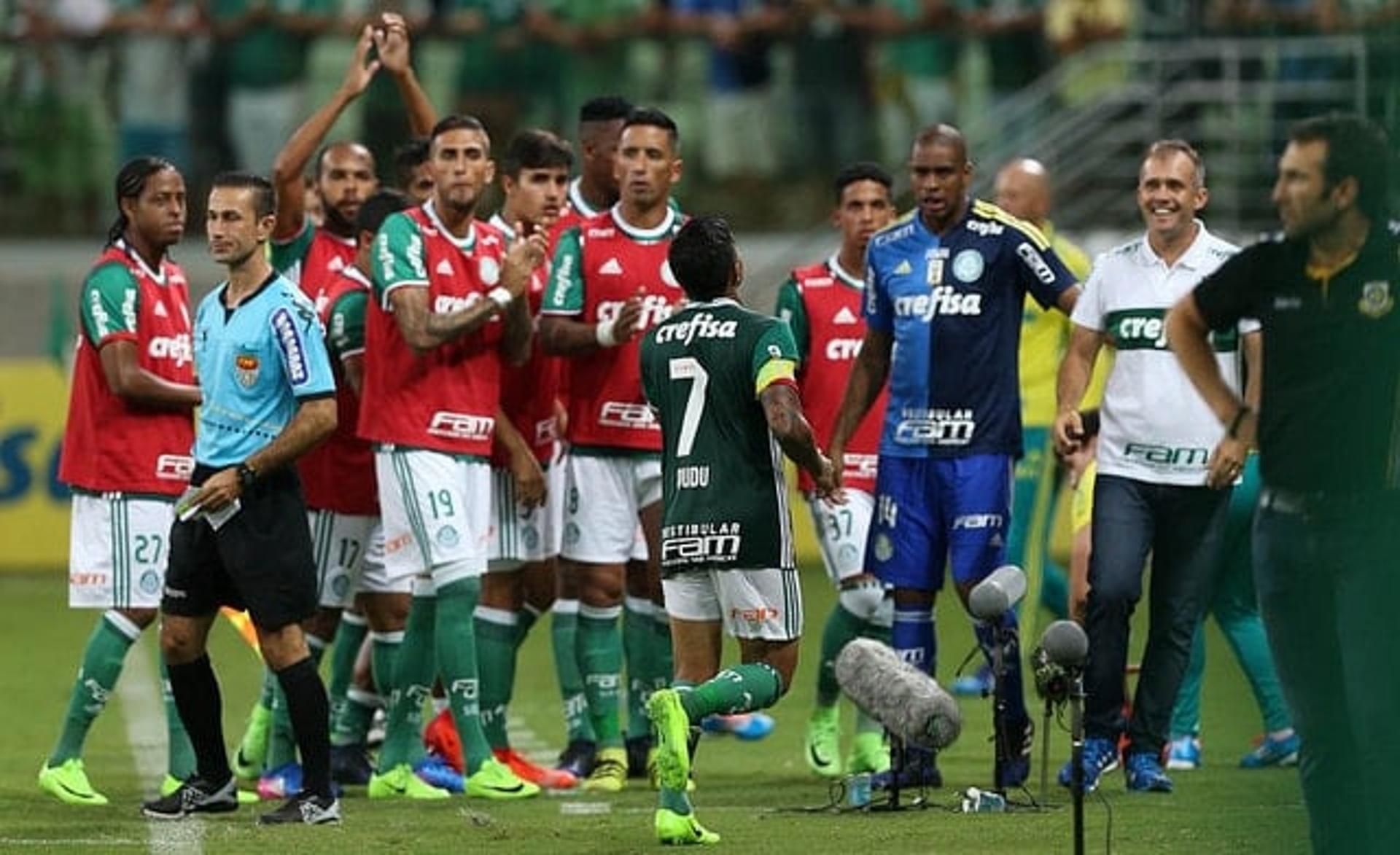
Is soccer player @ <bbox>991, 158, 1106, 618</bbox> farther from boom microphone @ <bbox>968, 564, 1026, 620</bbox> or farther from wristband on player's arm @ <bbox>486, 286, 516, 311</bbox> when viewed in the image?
boom microphone @ <bbox>968, 564, 1026, 620</bbox>

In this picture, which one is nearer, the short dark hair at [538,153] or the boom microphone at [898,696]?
the boom microphone at [898,696]

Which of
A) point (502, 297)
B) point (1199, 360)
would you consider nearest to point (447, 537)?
point (502, 297)

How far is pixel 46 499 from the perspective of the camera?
23609 millimetres

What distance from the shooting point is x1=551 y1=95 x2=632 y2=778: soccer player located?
43.4 feet

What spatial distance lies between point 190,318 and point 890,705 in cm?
364

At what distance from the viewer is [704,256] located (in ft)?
35.1

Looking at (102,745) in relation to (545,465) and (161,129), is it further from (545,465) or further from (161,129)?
(161,129)

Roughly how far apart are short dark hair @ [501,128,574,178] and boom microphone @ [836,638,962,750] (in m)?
3.13

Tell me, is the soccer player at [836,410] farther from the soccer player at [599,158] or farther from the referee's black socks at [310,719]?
the referee's black socks at [310,719]

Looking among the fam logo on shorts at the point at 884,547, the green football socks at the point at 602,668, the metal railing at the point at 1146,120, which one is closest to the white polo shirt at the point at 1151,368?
the fam logo on shorts at the point at 884,547

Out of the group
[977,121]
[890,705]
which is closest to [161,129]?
[977,121]

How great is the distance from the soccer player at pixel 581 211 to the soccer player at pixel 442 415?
0.88 m

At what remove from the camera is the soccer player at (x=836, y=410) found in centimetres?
1331

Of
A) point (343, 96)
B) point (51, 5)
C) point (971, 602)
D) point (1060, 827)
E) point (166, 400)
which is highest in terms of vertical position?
point (51, 5)
